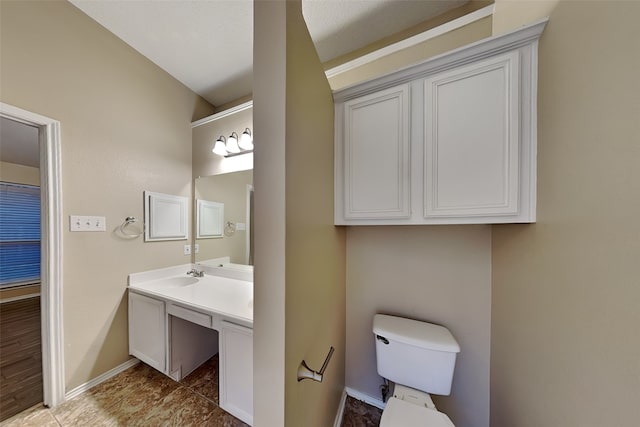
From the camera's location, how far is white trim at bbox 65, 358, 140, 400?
1.49m

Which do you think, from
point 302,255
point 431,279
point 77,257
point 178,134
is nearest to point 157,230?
point 77,257

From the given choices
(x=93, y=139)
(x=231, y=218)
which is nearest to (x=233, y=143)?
(x=231, y=218)

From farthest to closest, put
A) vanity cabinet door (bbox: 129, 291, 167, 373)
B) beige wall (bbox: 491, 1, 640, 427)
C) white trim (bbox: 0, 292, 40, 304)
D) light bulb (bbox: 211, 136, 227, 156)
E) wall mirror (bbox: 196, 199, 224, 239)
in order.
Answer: white trim (bbox: 0, 292, 40, 304) < wall mirror (bbox: 196, 199, 224, 239) < light bulb (bbox: 211, 136, 227, 156) < vanity cabinet door (bbox: 129, 291, 167, 373) < beige wall (bbox: 491, 1, 640, 427)

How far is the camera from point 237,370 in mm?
1241

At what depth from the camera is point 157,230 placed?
1.99 meters

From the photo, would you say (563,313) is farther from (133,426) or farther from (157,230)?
(157,230)

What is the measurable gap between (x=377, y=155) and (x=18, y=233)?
5845 millimetres

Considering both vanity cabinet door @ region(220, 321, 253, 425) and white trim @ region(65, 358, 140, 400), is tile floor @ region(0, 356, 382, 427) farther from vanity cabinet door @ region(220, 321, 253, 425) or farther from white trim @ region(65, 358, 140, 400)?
vanity cabinet door @ region(220, 321, 253, 425)

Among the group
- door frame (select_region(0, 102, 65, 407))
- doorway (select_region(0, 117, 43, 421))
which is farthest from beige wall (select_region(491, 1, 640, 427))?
doorway (select_region(0, 117, 43, 421))

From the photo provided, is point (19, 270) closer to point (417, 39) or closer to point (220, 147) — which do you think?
point (220, 147)

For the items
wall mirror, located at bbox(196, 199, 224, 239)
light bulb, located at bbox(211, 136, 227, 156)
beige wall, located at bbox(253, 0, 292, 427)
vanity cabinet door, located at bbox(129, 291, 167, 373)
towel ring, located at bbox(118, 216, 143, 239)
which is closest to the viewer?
beige wall, located at bbox(253, 0, 292, 427)

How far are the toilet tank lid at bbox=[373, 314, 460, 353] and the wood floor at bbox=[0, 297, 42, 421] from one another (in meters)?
2.51

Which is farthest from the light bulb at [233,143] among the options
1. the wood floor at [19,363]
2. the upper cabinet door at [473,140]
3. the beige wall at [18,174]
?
the beige wall at [18,174]

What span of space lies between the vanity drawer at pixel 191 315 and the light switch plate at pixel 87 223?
88 cm
